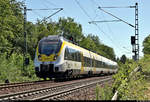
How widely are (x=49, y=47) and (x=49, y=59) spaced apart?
956 mm

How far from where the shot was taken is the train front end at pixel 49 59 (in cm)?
1945

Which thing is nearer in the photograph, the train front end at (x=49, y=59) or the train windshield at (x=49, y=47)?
the train front end at (x=49, y=59)

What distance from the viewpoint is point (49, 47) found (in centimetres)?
2002

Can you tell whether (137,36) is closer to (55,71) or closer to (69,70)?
(69,70)

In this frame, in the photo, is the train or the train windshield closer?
the train

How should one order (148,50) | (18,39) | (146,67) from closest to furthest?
(146,67), (18,39), (148,50)

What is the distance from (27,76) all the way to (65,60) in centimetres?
1000

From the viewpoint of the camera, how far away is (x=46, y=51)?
19875mm

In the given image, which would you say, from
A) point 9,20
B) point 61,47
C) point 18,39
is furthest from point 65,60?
point 18,39

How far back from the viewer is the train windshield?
19781 mm

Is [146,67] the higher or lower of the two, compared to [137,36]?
Answer: lower

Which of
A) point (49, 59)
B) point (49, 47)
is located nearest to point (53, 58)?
point (49, 59)

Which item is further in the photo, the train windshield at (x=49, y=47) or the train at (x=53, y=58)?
the train windshield at (x=49, y=47)

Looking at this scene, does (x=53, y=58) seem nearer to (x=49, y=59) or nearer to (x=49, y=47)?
(x=49, y=59)
